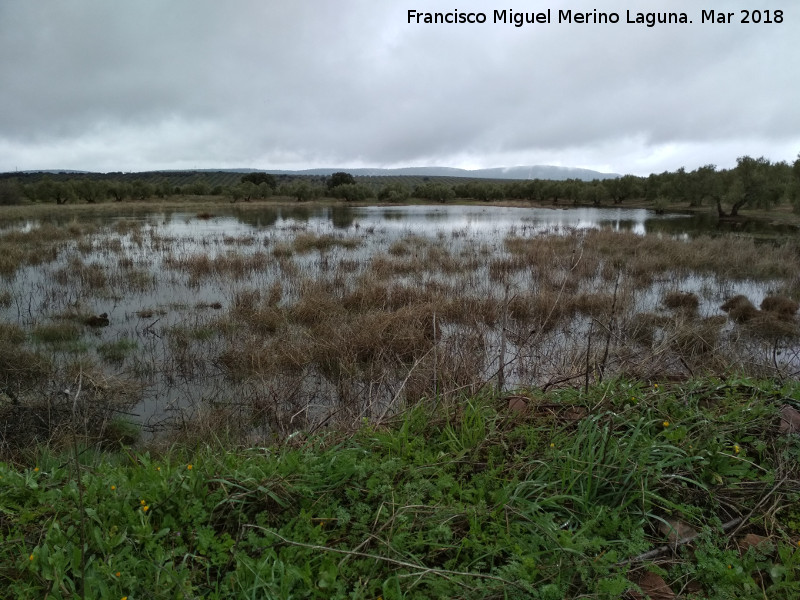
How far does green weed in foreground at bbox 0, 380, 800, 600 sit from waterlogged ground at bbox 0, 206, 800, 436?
1.07 meters

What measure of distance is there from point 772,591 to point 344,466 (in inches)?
91.7

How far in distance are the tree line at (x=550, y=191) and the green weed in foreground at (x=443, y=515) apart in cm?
4429

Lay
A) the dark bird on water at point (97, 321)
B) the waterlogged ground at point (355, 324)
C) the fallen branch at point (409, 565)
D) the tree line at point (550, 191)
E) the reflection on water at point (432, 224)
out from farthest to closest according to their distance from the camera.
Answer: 1. the tree line at point (550, 191)
2. the reflection on water at point (432, 224)
3. the dark bird on water at point (97, 321)
4. the waterlogged ground at point (355, 324)
5. the fallen branch at point (409, 565)

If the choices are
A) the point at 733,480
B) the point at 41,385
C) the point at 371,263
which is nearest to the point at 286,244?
the point at 371,263

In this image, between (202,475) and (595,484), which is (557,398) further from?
(202,475)

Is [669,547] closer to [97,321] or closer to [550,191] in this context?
[97,321]

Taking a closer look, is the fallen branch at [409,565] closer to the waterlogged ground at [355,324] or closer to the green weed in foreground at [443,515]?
the green weed in foreground at [443,515]

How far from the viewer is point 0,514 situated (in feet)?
9.06

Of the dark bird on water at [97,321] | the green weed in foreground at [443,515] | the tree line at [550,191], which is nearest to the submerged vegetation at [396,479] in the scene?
the green weed in foreground at [443,515]

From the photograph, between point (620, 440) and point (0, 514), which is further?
point (620, 440)

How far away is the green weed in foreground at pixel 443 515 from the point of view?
7.48ft

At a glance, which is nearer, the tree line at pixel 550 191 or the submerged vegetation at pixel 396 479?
the submerged vegetation at pixel 396 479

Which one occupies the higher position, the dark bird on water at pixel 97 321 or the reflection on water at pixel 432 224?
the reflection on water at pixel 432 224

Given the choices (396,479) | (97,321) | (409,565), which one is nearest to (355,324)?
(97,321)
